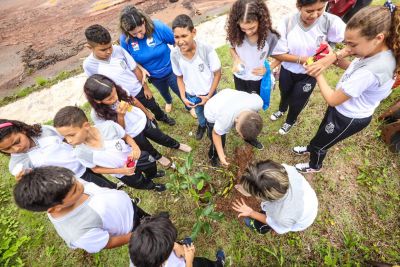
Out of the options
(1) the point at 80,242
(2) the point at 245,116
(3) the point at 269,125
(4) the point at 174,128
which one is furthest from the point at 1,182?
(3) the point at 269,125

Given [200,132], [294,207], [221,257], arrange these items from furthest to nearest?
[200,132]
[221,257]
[294,207]

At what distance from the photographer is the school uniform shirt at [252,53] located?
8.70 feet

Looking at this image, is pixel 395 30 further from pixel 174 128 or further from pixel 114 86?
pixel 174 128

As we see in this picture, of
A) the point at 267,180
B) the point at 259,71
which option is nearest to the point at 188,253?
the point at 267,180

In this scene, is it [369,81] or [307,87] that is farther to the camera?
[307,87]

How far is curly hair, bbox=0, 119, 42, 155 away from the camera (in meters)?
2.06

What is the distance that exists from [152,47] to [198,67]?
2.44 ft

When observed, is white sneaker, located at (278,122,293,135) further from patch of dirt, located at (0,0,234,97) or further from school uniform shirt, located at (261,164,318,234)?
patch of dirt, located at (0,0,234,97)

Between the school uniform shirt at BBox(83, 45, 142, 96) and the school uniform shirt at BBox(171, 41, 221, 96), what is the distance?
0.60m

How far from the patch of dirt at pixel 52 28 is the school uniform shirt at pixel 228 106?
4.78 m

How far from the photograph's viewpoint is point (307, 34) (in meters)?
2.44

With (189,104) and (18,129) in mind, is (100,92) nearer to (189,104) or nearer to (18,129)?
(18,129)

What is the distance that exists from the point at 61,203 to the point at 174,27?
1.95 m

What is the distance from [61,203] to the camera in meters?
1.65
